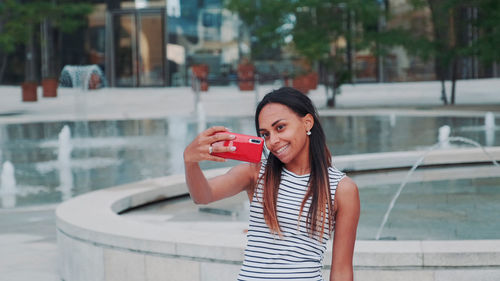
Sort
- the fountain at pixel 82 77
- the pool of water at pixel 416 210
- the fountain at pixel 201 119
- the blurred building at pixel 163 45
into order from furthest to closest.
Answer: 1. the blurred building at pixel 163 45
2. the fountain at pixel 82 77
3. the fountain at pixel 201 119
4. the pool of water at pixel 416 210

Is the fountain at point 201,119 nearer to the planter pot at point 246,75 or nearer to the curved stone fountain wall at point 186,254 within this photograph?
the planter pot at point 246,75

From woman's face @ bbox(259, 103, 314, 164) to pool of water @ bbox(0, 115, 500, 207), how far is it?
7.96 meters

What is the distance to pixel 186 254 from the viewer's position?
546 centimetres

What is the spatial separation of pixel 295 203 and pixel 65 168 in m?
11.2

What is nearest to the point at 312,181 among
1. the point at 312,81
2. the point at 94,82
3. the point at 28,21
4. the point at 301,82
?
the point at 301,82

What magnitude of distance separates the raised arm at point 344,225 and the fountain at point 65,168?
8.01 metres

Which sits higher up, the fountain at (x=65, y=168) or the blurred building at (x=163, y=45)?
the blurred building at (x=163, y=45)

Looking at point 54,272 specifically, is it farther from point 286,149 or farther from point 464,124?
point 464,124

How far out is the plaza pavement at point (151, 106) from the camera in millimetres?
8282

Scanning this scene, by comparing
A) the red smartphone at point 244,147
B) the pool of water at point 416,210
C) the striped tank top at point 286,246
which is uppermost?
the red smartphone at point 244,147

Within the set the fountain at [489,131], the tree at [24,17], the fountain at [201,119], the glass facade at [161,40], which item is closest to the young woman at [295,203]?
the fountain at [489,131]

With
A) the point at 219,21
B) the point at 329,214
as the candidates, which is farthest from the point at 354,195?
the point at 219,21

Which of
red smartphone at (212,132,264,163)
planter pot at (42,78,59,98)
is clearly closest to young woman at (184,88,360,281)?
red smartphone at (212,132,264,163)

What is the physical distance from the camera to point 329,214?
8.82 feet
